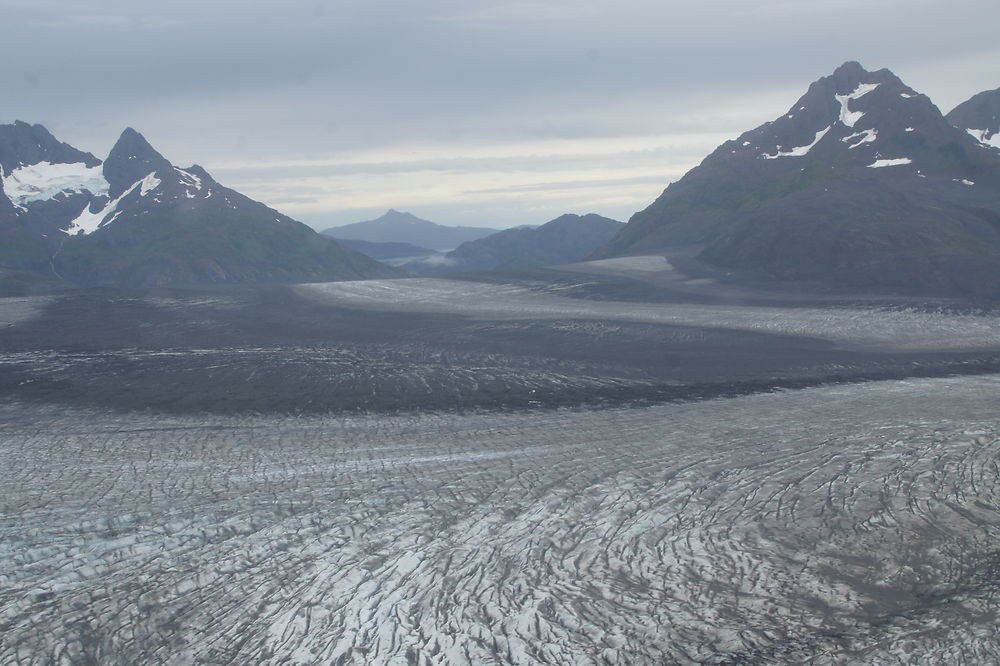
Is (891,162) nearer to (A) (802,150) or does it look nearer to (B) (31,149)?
(A) (802,150)

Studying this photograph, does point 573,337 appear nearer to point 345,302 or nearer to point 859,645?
point 345,302

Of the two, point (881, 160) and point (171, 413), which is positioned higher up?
point (881, 160)

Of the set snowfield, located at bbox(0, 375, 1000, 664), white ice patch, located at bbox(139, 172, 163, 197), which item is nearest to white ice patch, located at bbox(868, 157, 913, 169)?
snowfield, located at bbox(0, 375, 1000, 664)

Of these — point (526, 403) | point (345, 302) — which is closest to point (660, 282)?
point (345, 302)

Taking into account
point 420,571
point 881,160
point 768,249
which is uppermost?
point 881,160

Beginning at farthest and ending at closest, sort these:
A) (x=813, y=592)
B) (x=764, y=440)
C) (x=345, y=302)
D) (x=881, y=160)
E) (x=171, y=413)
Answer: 1. (x=881, y=160)
2. (x=345, y=302)
3. (x=171, y=413)
4. (x=764, y=440)
5. (x=813, y=592)

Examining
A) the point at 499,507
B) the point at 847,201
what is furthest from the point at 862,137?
the point at 499,507

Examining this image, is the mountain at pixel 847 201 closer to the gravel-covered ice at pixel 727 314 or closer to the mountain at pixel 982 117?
the gravel-covered ice at pixel 727 314
